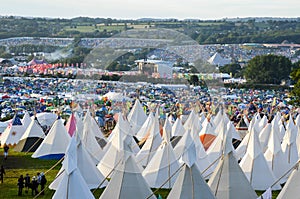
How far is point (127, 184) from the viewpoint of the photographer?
1756 centimetres

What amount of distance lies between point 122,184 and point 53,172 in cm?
686

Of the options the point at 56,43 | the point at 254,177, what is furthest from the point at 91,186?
the point at 56,43

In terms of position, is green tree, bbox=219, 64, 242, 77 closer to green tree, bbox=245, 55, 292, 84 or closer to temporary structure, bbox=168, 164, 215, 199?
green tree, bbox=245, 55, 292, 84

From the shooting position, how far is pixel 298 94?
43.6 m

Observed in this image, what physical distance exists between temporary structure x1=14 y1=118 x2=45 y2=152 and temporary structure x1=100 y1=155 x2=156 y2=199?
A: 11.4 meters

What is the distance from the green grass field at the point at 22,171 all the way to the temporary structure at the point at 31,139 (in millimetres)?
437

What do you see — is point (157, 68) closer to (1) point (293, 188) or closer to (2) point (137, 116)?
(2) point (137, 116)

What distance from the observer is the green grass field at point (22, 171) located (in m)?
20.2

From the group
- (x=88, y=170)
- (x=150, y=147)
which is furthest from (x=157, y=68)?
(x=88, y=170)

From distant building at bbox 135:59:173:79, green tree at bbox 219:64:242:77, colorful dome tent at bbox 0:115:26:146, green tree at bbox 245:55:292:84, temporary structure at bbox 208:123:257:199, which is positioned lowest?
green tree at bbox 219:64:242:77

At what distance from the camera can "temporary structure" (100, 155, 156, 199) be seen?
1745 centimetres

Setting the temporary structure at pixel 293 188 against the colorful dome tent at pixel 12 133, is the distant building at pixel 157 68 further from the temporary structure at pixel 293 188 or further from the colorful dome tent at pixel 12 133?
the temporary structure at pixel 293 188

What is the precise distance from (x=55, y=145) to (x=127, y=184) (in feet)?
30.4

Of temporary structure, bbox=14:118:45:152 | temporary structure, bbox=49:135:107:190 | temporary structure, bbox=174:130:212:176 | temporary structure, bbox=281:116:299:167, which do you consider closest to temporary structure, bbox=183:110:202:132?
temporary structure, bbox=174:130:212:176
